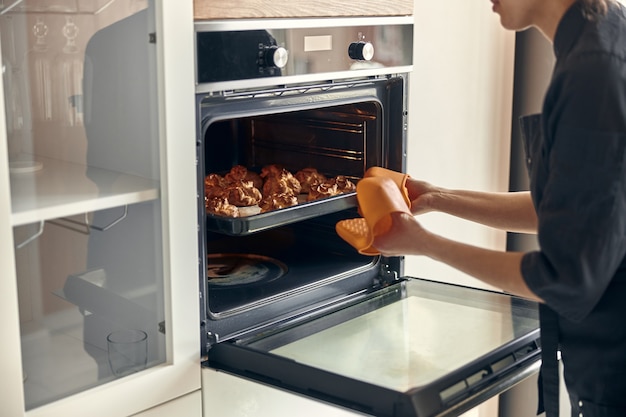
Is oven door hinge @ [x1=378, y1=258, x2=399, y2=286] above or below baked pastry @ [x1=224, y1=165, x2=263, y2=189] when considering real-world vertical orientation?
below

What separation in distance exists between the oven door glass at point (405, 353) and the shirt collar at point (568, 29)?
0.50 m

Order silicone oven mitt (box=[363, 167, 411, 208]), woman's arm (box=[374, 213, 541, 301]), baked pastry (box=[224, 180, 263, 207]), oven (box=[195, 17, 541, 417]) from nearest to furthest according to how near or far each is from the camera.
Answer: woman's arm (box=[374, 213, 541, 301]) < oven (box=[195, 17, 541, 417]) < silicone oven mitt (box=[363, 167, 411, 208]) < baked pastry (box=[224, 180, 263, 207])

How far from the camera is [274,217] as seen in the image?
162 centimetres

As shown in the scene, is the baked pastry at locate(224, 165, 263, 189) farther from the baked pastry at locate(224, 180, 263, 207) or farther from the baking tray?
the baking tray

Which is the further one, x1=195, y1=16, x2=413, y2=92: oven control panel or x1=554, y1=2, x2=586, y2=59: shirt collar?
x1=195, y1=16, x2=413, y2=92: oven control panel

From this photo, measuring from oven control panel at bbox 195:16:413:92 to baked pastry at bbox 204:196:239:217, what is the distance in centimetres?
29

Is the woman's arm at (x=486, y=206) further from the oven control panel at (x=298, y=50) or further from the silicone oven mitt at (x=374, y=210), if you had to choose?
the oven control panel at (x=298, y=50)

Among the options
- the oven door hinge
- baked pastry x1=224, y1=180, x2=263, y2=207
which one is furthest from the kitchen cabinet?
the oven door hinge

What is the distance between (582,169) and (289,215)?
0.59 m

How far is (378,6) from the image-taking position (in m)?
1.77

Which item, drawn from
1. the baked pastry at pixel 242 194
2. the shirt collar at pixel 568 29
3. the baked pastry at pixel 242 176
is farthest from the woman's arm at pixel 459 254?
the baked pastry at pixel 242 176

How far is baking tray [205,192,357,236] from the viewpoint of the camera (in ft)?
5.15

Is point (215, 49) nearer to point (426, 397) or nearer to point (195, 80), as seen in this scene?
point (195, 80)

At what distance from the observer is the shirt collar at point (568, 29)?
4.32ft
